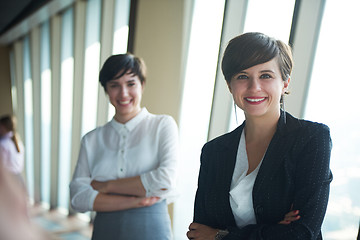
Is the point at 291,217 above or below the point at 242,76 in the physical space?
below

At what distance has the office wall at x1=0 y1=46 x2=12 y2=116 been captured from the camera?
8.61m

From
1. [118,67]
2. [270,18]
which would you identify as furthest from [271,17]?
[118,67]

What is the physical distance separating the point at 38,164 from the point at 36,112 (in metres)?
1.04

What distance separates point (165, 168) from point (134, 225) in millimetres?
379

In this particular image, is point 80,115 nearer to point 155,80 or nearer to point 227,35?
point 155,80

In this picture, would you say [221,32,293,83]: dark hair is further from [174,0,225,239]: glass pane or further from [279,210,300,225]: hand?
[174,0,225,239]: glass pane

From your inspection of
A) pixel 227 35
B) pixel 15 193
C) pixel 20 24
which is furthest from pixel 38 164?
pixel 15 193

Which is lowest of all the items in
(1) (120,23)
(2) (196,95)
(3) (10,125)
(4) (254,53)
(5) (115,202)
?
(3) (10,125)

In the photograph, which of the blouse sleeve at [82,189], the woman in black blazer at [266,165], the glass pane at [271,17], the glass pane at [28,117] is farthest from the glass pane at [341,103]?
the glass pane at [28,117]

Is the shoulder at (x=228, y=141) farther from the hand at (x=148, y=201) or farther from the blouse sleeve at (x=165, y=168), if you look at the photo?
the hand at (x=148, y=201)

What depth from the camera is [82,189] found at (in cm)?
199

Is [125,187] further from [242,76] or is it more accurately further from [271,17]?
[271,17]

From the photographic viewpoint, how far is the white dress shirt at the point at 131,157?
1.97m

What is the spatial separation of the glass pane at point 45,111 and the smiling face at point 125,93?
15.3 feet
